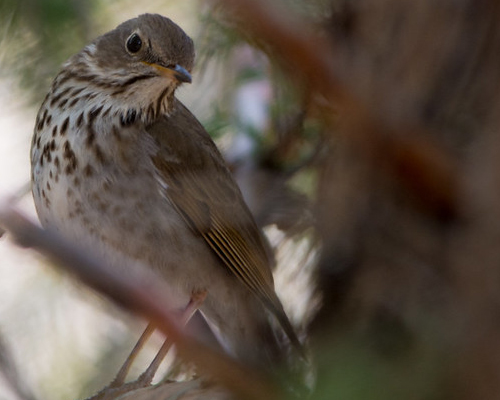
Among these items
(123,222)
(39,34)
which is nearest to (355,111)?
(39,34)

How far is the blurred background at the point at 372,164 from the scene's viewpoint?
1.01 meters

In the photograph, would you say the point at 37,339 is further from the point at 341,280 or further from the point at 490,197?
the point at 490,197

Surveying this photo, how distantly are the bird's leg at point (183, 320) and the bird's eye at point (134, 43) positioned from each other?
2.47 ft

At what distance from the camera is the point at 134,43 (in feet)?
7.95

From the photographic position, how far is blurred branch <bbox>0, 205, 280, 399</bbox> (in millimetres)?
847

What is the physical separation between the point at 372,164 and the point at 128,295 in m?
0.50

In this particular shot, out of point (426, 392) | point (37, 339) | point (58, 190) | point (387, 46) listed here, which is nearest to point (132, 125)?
point (58, 190)

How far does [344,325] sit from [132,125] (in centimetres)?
128

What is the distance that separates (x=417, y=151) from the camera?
100 centimetres

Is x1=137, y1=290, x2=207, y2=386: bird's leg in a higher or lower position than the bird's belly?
lower

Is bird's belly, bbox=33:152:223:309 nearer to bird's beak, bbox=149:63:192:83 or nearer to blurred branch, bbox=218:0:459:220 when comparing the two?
bird's beak, bbox=149:63:192:83

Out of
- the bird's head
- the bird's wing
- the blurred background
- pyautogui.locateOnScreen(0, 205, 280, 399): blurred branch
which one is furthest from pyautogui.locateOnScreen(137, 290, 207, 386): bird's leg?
pyautogui.locateOnScreen(0, 205, 280, 399): blurred branch

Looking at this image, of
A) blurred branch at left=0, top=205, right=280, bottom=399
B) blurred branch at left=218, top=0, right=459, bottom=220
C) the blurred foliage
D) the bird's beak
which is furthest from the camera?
the bird's beak

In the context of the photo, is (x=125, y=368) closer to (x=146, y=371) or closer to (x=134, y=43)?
(x=146, y=371)
